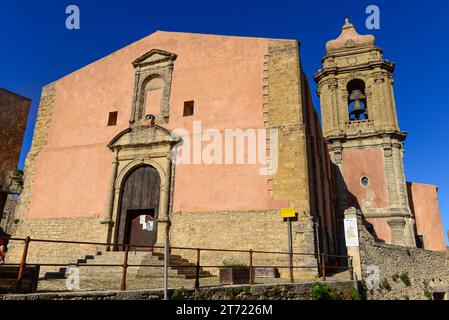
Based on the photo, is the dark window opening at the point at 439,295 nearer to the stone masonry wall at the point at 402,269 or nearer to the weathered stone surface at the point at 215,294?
the stone masonry wall at the point at 402,269

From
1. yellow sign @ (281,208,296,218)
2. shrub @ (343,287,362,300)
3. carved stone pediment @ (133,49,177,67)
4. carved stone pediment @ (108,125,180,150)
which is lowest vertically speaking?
shrub @ (343,287,362,300)

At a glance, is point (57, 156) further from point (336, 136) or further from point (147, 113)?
point (336, 136)

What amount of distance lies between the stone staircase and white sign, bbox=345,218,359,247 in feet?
14.4

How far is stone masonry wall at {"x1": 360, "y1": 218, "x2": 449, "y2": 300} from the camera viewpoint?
38.1ft

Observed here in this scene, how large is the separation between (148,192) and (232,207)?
312 centimetres

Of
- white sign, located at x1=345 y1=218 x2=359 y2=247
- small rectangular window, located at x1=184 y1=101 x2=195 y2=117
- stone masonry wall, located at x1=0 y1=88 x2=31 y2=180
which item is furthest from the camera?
stone masonry wall, located at x1=0 y1=88 x2=31 y2=180

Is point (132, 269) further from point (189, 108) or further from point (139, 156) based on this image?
point (189, 108)

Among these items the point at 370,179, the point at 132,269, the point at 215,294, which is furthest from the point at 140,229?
the point at 370,179

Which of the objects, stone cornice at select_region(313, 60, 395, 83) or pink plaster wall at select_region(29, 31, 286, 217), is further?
stone cornice at select_region(313, 60, 395, 83)

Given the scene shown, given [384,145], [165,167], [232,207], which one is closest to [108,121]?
[165,167]

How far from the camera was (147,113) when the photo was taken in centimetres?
1330

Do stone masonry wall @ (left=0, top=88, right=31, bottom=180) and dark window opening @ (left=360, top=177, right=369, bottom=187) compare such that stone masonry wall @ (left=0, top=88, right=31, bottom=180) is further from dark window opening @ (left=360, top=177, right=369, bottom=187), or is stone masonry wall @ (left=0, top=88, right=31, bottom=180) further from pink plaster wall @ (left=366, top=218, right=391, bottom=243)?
pink plaster wall @ (left=366, top=218, right=391, bottom=243)

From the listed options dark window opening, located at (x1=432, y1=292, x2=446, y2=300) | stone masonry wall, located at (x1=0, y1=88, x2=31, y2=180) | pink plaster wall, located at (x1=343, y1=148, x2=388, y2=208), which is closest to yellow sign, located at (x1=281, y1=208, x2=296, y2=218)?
dark window opening, located at (x1=432, y1=292, x2=446, y2=300)

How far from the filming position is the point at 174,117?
12680mm
